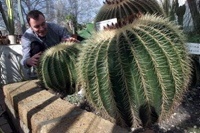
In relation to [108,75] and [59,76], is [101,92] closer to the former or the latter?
[108,75]

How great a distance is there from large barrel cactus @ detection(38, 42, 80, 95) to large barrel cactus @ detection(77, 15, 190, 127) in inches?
26.1

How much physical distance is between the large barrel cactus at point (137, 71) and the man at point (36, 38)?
1040mm

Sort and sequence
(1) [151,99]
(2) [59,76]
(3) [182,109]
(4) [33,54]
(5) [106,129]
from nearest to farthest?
(5) [106,129]
(1) [151,99]
(3) [182,109]
(2) [59,76]
(4) [33,54]

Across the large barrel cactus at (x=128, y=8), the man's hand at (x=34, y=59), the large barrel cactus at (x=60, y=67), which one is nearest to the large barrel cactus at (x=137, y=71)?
the large barrel cactus at (x=60, y=67)

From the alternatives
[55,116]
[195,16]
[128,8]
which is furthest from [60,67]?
[195,16]

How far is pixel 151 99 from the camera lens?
4.59 feet

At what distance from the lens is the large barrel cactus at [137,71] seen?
1.38 meters

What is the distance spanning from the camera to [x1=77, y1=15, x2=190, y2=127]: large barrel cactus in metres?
1.38

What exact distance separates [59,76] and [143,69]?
97 cm

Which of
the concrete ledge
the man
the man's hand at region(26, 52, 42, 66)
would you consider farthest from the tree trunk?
the concrete ledge

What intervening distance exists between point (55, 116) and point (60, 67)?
0.59 meters

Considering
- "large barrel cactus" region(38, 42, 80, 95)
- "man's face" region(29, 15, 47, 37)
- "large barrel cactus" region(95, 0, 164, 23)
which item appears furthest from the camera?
"man's face" region(29, 15, 47, 37)

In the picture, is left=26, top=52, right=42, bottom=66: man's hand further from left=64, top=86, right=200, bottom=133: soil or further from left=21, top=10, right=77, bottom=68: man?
left=64, top=86, right=200, bottom=133: soil

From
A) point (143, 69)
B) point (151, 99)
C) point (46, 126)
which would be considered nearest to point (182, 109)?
point (151, 99)
